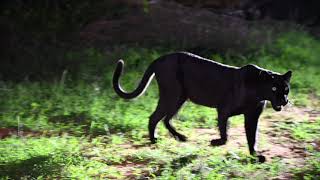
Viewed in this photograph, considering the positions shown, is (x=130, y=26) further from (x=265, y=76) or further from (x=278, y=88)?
(x=278, y=88)

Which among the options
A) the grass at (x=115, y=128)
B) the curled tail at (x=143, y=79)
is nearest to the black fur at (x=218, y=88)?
the curled tail at (x=143, y=79)

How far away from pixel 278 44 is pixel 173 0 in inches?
141

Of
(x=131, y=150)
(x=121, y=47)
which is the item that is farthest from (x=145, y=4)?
(x=131, y=150)

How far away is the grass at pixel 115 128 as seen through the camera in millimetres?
5430

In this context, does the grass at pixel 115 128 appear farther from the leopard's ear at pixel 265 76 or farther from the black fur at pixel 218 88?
the leopard's ear at pixel 265 76

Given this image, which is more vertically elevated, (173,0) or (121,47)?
(173,0)

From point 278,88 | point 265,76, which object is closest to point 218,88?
point 265,76

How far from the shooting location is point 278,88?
5.45 meters

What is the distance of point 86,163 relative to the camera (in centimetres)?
562

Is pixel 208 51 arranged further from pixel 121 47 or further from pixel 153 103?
pixel 153 103

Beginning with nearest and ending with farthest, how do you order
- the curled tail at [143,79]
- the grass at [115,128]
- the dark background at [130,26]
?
the grass at [115,128], the curled tail at [143,79], the dark background at [130,26]

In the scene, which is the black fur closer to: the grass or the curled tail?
the curled tail

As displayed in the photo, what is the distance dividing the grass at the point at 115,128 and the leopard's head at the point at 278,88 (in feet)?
2.00

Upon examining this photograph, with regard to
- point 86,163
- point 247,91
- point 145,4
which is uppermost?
point 145,4
